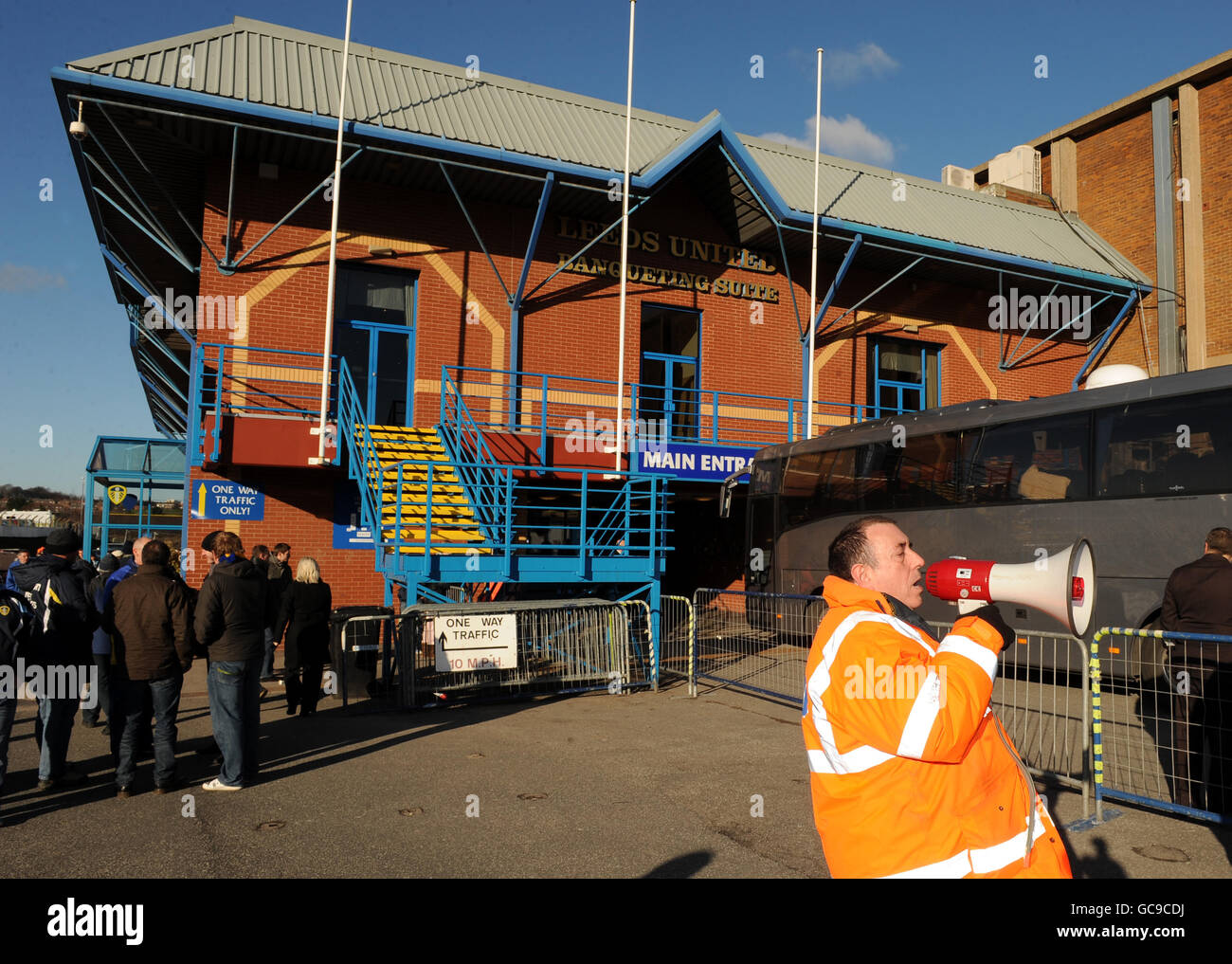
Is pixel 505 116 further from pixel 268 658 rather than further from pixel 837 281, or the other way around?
pixel 268 658

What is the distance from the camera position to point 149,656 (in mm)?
6668

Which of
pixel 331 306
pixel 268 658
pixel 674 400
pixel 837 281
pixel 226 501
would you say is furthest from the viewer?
pixel 674 400

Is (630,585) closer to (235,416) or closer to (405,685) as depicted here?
(405,685)

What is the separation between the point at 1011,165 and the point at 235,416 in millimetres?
23782

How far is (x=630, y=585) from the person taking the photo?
15109 millimetres

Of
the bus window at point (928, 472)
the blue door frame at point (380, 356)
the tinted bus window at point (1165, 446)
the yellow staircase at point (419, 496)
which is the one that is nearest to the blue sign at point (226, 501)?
the yellow staircase at point (419, 496)

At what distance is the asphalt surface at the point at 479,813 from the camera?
521 centimetres

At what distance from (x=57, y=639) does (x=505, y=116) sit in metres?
13.0

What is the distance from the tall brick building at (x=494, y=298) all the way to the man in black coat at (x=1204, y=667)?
6194mm

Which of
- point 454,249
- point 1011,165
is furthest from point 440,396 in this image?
point 1011,165

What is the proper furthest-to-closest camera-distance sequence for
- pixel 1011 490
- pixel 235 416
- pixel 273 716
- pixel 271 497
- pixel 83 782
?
pixel 271 497, pixel 235 416, pixel 1011 490, pixel 273 716, pixel 83 782

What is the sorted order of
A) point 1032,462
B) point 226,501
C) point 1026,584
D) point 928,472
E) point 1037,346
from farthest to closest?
1. point 1037,346
2. point 226,501
3. point 928,472
4. point 1032,462
5. point 1026,584

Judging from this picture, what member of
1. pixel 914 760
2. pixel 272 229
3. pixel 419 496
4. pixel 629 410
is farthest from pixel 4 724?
pixel 629 410

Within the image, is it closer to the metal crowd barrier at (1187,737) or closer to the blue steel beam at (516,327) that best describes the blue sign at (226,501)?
the blue steel beam at (516,327)
